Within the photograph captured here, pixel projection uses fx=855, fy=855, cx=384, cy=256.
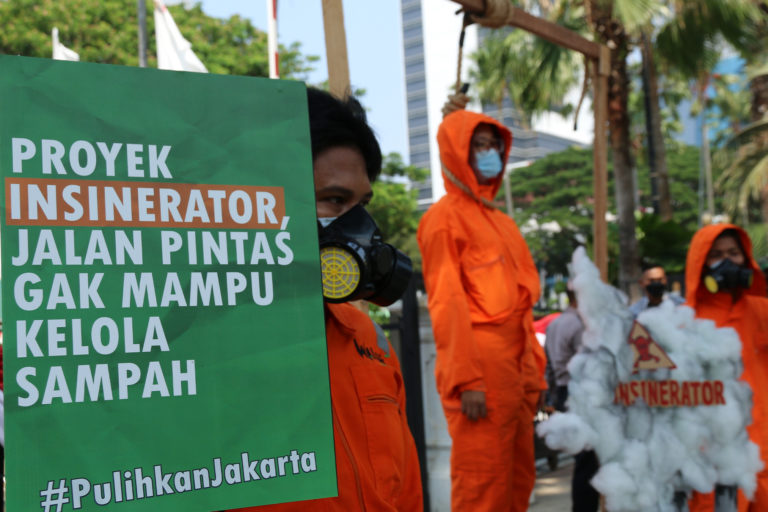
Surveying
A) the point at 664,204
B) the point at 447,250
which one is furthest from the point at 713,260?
the point at 664,204

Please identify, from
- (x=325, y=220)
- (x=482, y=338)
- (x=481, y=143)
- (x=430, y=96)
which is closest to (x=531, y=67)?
(x=481, y=143)

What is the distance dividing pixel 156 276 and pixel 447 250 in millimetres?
2519

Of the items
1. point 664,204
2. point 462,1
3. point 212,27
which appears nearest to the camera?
point 462,1

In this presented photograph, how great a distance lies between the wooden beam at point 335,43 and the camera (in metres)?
2.67

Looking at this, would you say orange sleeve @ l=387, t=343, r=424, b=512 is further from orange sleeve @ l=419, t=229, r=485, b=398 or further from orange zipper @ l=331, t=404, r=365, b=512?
orange sleeve @ l=419, t=229, r=485, b=398

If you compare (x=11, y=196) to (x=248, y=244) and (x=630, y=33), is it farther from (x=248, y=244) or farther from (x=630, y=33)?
(x=630, y=33)

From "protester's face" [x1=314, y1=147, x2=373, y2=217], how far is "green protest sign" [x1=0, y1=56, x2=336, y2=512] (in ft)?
1.26

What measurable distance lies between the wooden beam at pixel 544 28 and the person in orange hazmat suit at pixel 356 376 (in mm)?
1907

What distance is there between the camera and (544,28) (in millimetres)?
4199

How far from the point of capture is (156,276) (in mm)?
1234

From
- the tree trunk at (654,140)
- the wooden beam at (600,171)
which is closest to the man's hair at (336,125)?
the wooden beam at (600,171)

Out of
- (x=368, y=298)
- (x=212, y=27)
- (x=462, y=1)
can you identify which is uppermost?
(x=212, y=27)

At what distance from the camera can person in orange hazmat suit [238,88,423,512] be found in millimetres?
1540

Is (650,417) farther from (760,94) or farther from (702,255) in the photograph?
(760,94)
